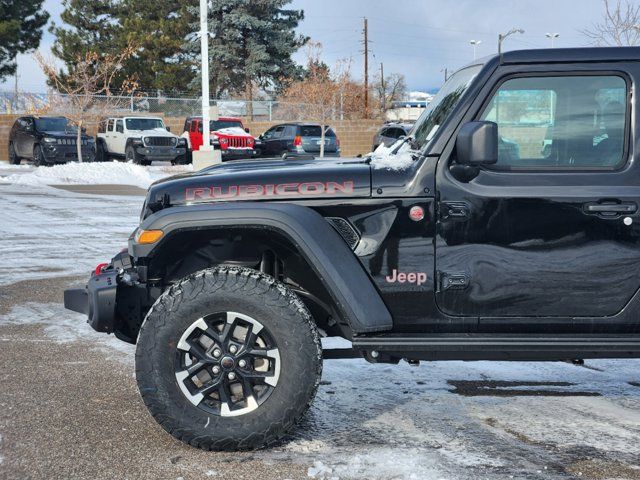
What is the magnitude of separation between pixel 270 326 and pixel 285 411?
408 millimetres

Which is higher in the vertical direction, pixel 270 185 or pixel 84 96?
pixel 84 96

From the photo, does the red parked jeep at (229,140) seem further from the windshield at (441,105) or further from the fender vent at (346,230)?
the fender vent at (346,230)

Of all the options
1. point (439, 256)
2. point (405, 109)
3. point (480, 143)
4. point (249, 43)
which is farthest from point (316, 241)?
point (405, 109)

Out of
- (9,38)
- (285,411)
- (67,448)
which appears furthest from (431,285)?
(9,38)

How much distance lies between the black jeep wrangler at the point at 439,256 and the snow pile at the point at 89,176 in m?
16.6

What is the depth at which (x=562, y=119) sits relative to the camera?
3.80 meters

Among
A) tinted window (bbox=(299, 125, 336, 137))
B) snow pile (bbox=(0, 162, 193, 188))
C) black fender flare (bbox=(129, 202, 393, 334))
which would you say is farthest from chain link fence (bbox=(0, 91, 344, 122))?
black fender flare (bbox=(129, 202, 393, 334))

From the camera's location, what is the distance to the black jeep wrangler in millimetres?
3668

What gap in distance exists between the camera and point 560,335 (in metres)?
3.74

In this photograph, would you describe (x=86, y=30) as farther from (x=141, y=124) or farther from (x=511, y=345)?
(x=511, y=345)

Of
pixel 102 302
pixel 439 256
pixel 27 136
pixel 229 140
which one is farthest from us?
pixel 229 140

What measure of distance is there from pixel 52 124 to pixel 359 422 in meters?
24.7

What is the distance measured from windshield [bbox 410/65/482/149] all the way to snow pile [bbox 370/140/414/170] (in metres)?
0.08

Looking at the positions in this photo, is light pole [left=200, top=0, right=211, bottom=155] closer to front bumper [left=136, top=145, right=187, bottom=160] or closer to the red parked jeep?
front bumper [left=136, top=145, right=187, bottom=160]
